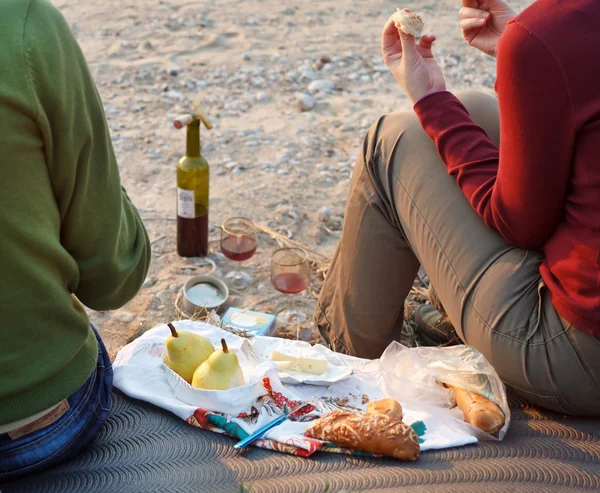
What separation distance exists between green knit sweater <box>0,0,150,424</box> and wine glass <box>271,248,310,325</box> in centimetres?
165

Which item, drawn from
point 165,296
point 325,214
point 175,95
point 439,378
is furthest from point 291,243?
point 175,95

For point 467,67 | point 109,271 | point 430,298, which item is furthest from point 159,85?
point 109,271

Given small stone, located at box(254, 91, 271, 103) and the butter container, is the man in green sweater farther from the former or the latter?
small stone, located at box(254, 91, 271, 103)

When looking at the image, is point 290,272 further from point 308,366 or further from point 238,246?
point 308,366

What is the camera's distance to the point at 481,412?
2.01 metres

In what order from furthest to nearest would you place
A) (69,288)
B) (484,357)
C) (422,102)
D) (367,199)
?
(367,199) → (422,102) → (484,357) → (69,288)

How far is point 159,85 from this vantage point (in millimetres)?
5414

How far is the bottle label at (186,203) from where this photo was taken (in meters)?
3.43

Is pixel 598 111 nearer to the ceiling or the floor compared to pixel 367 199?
nearer to the ceiling

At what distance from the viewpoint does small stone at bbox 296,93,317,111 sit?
5.23 m

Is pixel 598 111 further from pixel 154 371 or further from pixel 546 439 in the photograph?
pixel 154 371

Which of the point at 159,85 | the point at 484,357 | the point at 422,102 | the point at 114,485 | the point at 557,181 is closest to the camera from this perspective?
the point at 114,485

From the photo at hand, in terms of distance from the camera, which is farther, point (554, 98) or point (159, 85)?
point (159, 85)

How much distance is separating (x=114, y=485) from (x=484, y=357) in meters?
1.07
